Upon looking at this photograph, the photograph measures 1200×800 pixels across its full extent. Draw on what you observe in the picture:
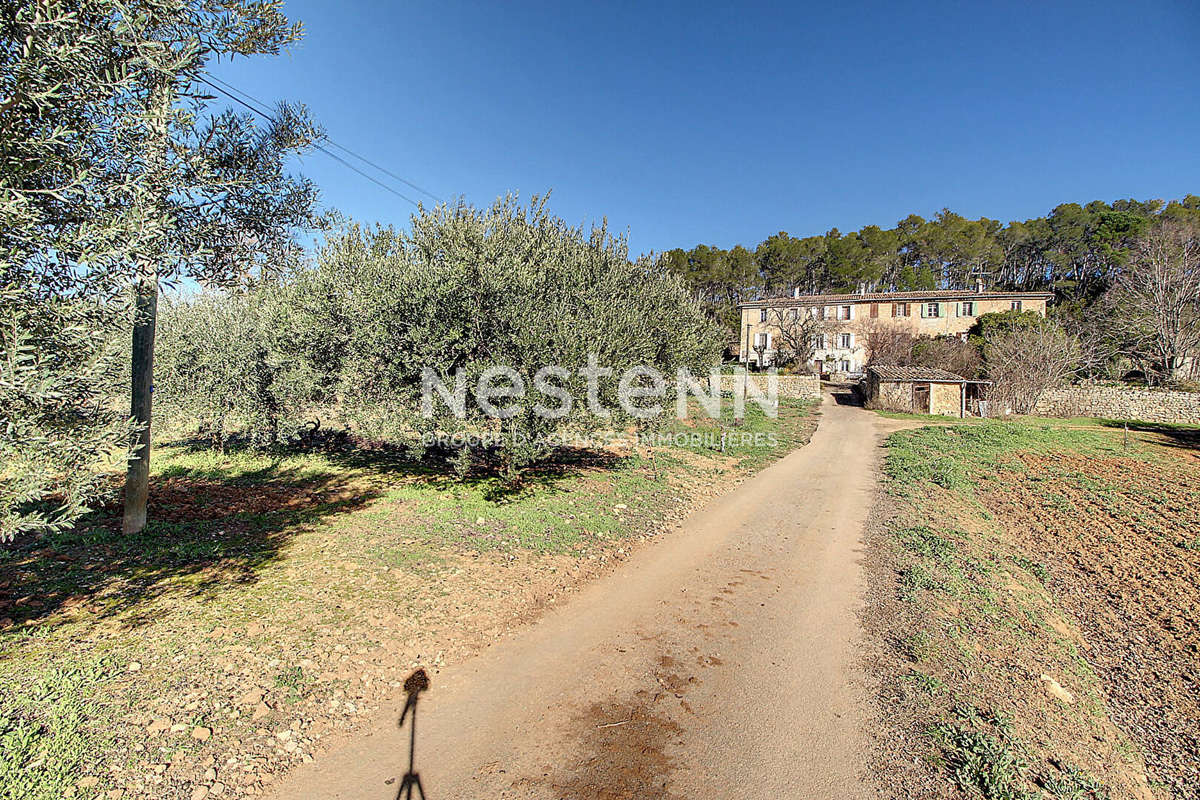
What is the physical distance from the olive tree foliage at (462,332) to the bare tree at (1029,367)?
2805cm

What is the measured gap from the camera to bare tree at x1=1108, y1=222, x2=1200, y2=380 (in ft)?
107

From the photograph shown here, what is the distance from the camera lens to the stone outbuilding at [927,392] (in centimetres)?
3095

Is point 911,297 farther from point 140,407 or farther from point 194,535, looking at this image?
point 140,407

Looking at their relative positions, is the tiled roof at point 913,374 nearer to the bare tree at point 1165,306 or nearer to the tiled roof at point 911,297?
the bare tree at point 1165,306

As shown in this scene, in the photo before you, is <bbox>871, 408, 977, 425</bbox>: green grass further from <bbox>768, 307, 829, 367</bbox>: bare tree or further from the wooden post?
the wooden post

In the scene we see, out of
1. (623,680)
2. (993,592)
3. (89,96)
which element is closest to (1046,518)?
(993,592)

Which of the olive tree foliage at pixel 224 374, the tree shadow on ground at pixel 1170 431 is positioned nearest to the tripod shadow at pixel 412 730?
the olive tree foliage at pixel 224 374

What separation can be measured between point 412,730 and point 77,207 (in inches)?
216

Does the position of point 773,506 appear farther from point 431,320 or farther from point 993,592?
point 431,320

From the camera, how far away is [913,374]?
32.8m

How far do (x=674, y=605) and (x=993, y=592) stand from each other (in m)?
4.91

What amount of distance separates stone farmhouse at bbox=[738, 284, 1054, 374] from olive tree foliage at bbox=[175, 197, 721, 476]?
40.3 metres

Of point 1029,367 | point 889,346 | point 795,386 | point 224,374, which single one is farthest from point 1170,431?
point 224,374

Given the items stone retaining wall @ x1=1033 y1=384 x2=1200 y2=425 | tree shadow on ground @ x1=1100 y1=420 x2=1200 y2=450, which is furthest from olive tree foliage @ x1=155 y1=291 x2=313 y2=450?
stone retaining wall @ x1=1033 y1=384 x2=1200 y2=425
